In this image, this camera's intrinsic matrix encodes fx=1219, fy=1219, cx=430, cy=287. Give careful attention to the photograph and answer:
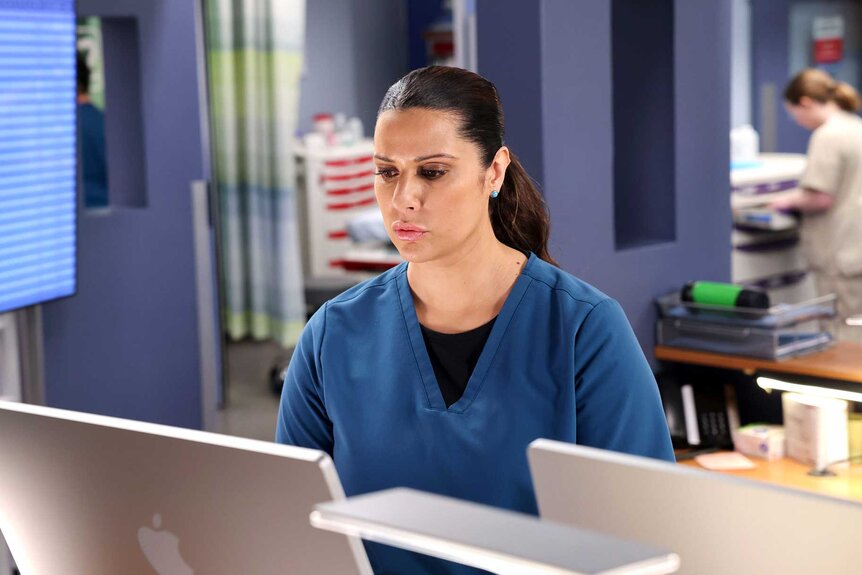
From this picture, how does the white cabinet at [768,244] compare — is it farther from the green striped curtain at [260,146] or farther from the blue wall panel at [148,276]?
the blue wall panel at [148,276]

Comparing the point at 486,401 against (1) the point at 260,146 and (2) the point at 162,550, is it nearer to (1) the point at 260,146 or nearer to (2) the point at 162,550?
(2) the point at 162,550

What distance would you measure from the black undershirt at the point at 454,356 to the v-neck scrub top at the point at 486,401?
0.06ft

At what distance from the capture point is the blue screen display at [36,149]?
3.26 metres

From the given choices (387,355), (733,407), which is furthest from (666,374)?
(387,355)

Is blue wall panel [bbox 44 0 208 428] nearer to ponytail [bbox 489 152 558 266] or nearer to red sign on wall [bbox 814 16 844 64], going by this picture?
ponytail [bbox 489 152 558 266]

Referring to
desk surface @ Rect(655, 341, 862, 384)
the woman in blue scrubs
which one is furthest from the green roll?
the woman in blue scrubs

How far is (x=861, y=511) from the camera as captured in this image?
919mm

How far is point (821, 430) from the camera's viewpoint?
10.3 ft

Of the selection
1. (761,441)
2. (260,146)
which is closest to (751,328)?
(761,441)

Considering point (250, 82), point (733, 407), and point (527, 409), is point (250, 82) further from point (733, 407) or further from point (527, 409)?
point (527, 409)

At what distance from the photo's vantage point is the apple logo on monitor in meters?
1.23

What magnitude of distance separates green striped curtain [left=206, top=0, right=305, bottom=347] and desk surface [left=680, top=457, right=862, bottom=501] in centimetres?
361

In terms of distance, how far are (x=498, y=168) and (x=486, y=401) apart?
378 millimetres

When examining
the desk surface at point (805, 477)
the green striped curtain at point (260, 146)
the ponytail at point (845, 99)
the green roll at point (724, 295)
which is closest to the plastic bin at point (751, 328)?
the green roll at point (724, 295)
